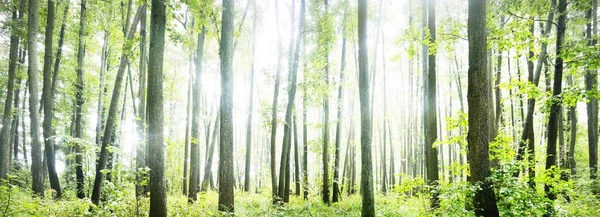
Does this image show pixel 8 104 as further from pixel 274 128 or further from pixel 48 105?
pixel 274 128

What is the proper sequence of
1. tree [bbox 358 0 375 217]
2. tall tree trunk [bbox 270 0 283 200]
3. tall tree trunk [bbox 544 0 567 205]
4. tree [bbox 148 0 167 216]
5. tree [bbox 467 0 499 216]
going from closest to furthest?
tree [bbox 467 0 499 216]
tree [bbox 148 0 167 216]
tall tree trunk [bbox 544 0 567 205]
tree [bbox 358 0 375 217]
tall tree trunk [bbox 270 0 283 200]

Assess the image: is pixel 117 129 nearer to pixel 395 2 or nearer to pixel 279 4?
pixel 279 4

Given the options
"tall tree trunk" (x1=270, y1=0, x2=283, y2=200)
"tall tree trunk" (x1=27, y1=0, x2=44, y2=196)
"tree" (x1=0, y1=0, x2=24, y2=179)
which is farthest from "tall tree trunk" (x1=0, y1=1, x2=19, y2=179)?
Answer: "tall tree trunk" (x1=270, y1=0, x2=283, y2=200)

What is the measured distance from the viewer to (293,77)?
1077 centimetres

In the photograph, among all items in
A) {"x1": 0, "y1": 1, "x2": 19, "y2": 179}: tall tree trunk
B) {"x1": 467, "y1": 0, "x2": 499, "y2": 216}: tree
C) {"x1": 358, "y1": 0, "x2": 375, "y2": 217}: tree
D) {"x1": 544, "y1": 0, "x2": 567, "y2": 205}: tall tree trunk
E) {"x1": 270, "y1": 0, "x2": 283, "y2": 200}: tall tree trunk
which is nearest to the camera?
{"x1": 467, "y1": 0, "x2": 499, "y2": 216}: tree

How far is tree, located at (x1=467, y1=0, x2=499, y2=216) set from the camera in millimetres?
4863

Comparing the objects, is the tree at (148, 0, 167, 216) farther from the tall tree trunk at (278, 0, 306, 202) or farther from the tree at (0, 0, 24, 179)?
the tree at (0, 0, 24, 179)

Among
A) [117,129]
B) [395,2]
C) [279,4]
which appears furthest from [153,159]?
[117,129]

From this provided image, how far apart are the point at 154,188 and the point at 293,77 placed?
20.8 feet

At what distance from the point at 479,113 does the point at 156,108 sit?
6237 millimetres

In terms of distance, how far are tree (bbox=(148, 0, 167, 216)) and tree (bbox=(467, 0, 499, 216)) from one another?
6.06 metres

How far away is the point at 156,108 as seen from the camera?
5836 millimetres

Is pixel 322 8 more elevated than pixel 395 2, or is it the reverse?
pixel 395 2

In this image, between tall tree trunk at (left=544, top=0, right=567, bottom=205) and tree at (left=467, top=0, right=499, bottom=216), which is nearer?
tree at (left=467, top=0, right=499, bottom=216)
